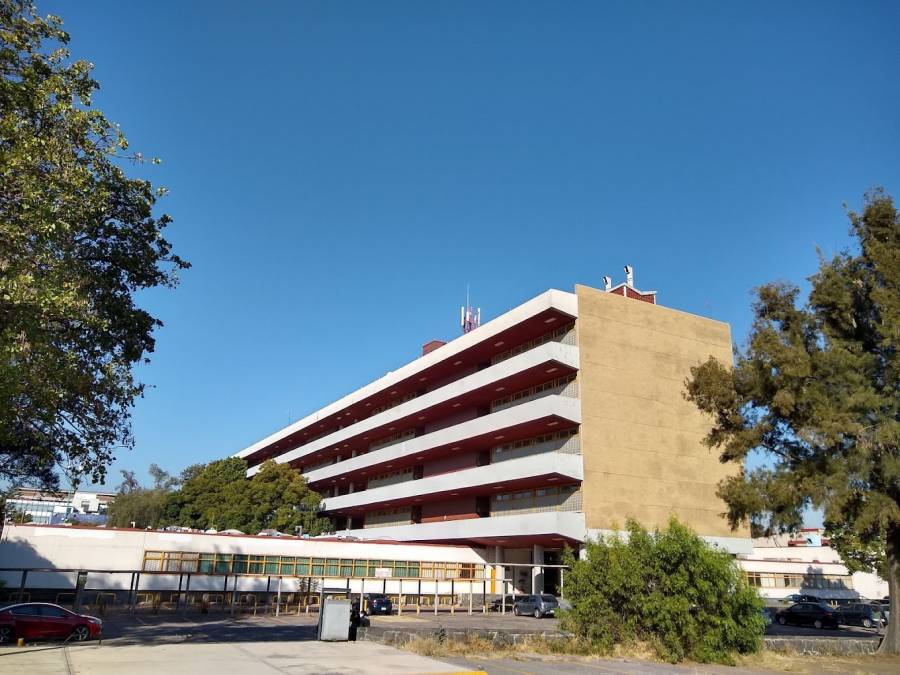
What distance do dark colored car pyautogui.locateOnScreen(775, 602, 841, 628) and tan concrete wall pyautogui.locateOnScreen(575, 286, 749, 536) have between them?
6.52 m

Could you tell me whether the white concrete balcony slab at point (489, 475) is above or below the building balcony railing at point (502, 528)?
above

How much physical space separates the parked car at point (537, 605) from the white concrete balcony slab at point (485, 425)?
11011mm


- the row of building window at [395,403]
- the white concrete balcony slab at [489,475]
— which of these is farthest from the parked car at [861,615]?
the row of building window at [395,403]

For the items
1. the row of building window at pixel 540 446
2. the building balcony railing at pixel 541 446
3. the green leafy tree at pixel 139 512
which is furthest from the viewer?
the green leafy tree at pixel 139 512

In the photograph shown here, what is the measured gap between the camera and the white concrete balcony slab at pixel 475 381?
147ft

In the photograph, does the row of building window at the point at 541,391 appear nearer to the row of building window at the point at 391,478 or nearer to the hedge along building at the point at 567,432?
the hedge along building at the point at 567,432

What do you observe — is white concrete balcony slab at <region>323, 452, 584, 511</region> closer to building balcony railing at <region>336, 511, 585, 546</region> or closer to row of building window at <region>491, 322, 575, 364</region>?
building balcony railing at <region>336, 511, 585, 546</region>

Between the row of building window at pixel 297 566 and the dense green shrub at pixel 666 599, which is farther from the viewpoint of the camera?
the row of building window at pixel 297 566

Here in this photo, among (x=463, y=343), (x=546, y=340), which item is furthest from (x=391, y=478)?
(x=546, y=340)

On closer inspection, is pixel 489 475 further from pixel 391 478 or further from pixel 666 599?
pixel 666 599

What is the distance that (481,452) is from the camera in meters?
55.2

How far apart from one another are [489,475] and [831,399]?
24778 millimetres

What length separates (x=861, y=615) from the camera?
145ft

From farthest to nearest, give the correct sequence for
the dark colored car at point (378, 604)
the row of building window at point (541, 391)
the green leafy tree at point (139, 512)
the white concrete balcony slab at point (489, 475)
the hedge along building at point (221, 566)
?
the green leafy tree at point (139, 512) → the row of building window at point (541, 391) → the white concrete balcony slab at point (489, 475) → the hedge along building at point (221, 566) → the dark colored car at point (378, 604)
